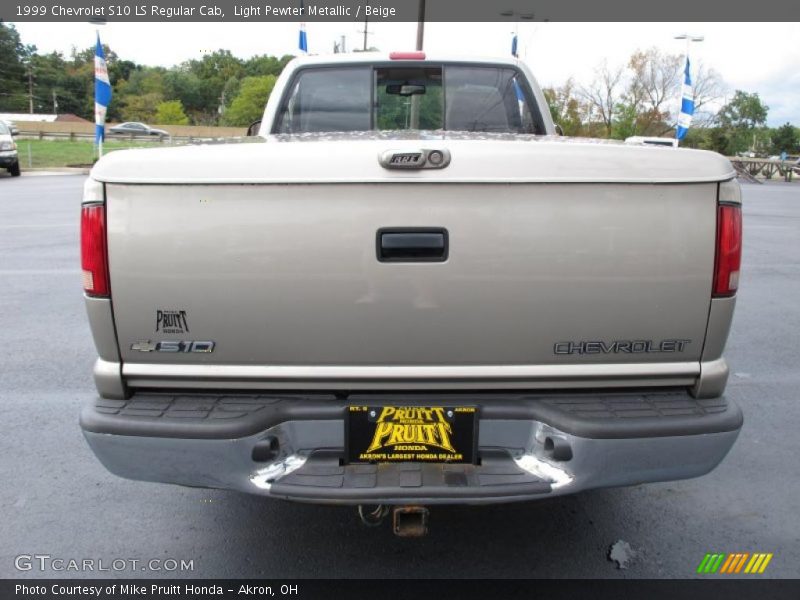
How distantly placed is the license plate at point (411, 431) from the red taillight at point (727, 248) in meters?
0.97

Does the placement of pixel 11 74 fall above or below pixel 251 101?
above

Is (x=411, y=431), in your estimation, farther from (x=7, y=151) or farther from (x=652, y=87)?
(x=652, y=87)

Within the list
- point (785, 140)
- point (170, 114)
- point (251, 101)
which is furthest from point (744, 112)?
point (170, 114)

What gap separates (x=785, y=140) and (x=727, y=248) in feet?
377

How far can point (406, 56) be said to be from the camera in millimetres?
4504

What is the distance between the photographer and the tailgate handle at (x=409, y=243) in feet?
7.77

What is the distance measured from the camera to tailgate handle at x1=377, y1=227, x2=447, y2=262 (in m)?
2.37

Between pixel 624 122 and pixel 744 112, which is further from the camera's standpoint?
pixel 744 112

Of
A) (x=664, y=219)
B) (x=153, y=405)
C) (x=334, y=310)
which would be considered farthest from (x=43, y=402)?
(x=664, y=219)

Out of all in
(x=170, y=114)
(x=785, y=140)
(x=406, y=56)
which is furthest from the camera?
(x=785, y=140)

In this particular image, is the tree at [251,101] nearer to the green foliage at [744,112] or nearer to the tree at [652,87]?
Result: the tree at [652,87]

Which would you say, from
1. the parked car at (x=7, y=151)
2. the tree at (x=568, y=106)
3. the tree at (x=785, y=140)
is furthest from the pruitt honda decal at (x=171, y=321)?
the tree at (x=785, y=140)

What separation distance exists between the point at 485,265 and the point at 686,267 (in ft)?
2.28

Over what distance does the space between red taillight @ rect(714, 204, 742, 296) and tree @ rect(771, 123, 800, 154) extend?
11285cm
